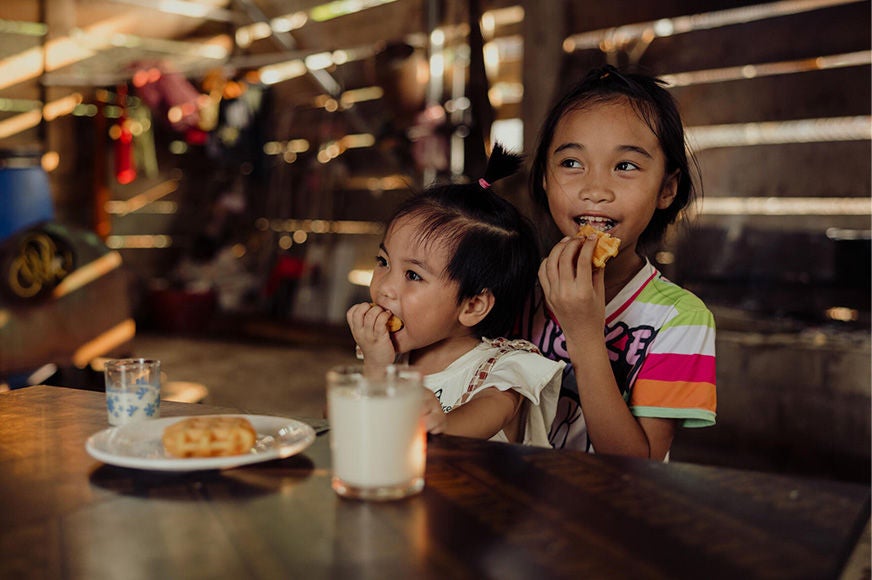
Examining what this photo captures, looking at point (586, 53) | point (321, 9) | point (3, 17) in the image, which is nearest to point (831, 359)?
point (586, 53)

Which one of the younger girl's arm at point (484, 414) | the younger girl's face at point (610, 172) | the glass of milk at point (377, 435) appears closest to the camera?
the glass of milk at point (377, 435)

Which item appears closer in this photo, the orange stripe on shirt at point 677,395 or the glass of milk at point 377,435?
the glass of milk at point 377,435

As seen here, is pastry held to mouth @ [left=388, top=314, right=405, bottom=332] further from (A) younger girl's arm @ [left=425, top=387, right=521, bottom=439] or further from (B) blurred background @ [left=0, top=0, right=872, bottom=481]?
(B) blurred background @ [left=0, top=0, right=872, bottom=481]

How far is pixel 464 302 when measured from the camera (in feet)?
5.25

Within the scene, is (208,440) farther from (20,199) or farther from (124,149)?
(124,149)

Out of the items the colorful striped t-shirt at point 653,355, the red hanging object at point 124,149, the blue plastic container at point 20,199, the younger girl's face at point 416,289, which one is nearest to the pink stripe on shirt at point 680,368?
the colorful striped t-shirt at point 653,355

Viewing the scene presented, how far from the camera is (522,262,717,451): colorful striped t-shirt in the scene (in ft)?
4.83

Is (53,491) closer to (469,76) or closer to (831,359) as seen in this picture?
(831,359)

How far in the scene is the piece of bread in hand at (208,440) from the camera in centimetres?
97

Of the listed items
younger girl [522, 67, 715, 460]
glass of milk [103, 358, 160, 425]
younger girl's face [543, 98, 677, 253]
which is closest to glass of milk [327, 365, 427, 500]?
glass of milk [103, 358, 160, 425]

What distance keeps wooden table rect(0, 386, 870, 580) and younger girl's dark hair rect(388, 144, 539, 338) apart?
23.7 inches

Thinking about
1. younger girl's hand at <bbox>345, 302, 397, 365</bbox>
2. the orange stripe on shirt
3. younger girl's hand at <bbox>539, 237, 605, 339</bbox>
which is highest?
younger girl's hand at <bbox>539, 237, 605, 339</bbox>

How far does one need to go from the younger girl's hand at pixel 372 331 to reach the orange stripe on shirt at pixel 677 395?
0.44 meters

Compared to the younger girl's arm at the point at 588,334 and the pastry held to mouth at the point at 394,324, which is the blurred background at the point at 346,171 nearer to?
the younger girl's arm at the point at 588,334
